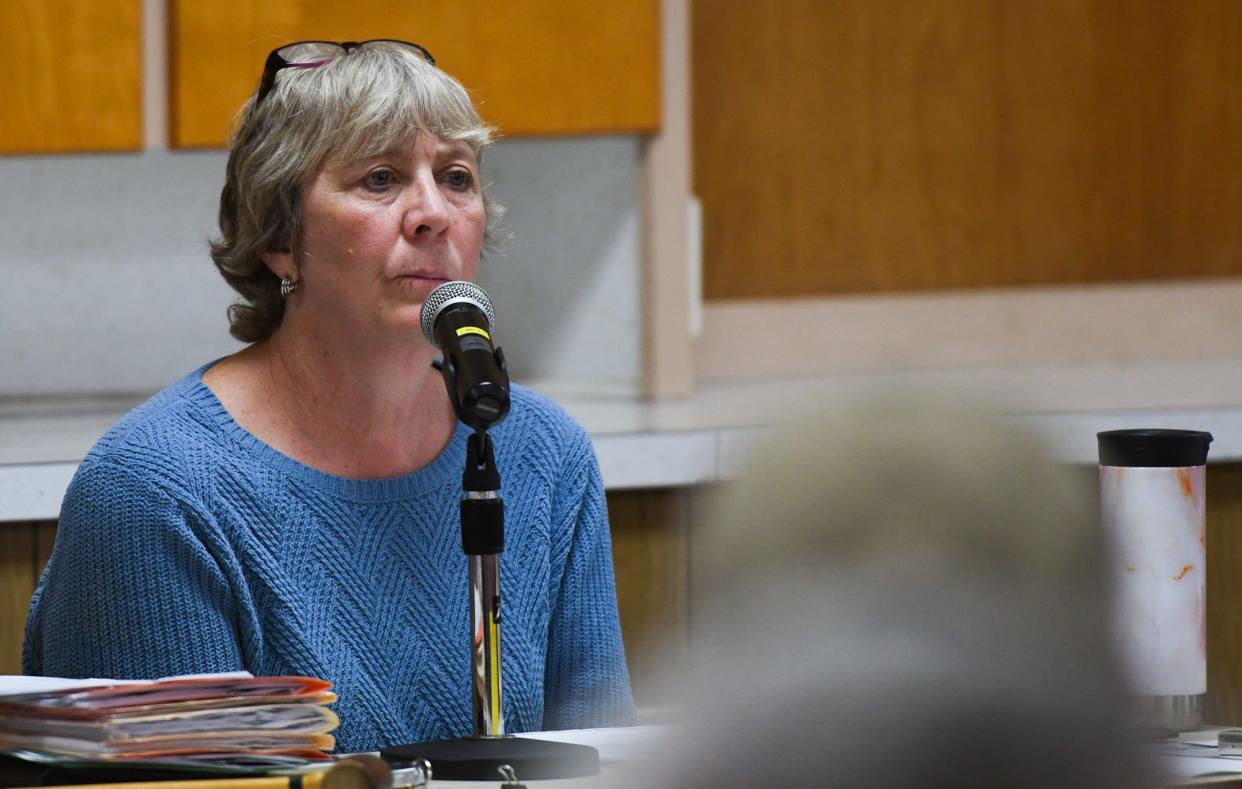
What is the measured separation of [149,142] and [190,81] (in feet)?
0.43

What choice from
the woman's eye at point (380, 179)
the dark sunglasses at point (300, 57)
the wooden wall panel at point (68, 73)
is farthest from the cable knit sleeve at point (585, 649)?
the wooden wall panel at point (68, 73)

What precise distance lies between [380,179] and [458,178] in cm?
9

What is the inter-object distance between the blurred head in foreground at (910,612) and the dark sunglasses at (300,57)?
1518 millimetres

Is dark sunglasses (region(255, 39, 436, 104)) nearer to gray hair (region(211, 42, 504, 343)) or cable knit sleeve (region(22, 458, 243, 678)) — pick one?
gray hair (region(211, 42, 504, 343))

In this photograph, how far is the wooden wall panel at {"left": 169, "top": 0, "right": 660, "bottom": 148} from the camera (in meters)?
2.97

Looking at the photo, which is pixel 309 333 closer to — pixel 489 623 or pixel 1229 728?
pixel 489 623

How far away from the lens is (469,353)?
4.87 ft

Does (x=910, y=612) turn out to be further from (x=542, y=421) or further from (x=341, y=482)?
(x=542, y=421)

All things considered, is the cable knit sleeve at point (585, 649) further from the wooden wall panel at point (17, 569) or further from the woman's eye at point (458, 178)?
the wooden wall panel at point (17, 569)

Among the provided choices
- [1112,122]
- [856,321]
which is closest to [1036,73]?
[1112,122]

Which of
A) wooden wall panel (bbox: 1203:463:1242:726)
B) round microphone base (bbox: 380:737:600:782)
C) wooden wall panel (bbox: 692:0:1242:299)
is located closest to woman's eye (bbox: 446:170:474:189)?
round microphone base (bbox: 380:737:600:782)

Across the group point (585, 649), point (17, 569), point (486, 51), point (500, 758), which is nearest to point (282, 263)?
point (585, 649)

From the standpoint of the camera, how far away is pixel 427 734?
180cm

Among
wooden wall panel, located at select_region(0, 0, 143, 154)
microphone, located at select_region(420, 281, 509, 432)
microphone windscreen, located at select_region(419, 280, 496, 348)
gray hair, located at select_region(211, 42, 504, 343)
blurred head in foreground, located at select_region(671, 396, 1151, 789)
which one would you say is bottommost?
blurred head in foreground, located at select_region(671, 396, 1151, 789)
